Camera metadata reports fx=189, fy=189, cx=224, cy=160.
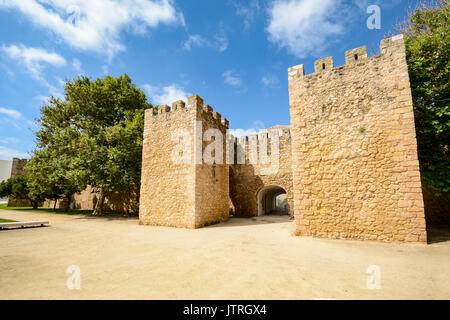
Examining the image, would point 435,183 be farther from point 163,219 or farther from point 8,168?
point 8,168

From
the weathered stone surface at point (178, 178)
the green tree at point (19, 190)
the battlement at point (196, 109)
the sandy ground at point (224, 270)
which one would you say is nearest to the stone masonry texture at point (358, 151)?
the sandy ground at point (224, 270)

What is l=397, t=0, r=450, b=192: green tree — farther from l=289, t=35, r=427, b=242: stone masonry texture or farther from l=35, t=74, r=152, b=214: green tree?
l=35, t=74, r=152, b=214: green tree

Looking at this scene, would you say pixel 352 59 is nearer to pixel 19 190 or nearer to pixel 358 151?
pixel 358 151

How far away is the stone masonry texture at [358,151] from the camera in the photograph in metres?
5.68

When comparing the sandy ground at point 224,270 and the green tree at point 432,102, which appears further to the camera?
the green tree at point 432,102

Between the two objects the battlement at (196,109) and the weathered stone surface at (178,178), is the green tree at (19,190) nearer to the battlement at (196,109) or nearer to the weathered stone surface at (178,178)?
the weathered stone surface at (178,178)

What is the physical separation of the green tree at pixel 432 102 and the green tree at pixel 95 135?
14.2 m

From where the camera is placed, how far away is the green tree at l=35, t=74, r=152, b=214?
12289 millimetres

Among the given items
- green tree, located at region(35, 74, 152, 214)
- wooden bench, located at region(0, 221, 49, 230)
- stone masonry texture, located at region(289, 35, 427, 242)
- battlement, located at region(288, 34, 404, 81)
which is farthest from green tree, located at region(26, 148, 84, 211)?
battlement, located at region(288, 34, 404, 81)

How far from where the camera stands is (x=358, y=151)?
6309 millimetres

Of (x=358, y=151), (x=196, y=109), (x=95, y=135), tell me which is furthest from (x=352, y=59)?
(x=95, y=135)

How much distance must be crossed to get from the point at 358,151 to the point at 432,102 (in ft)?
12.4

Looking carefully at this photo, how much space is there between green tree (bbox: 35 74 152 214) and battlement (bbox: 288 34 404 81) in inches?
407

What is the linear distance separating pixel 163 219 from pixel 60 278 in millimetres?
6565
